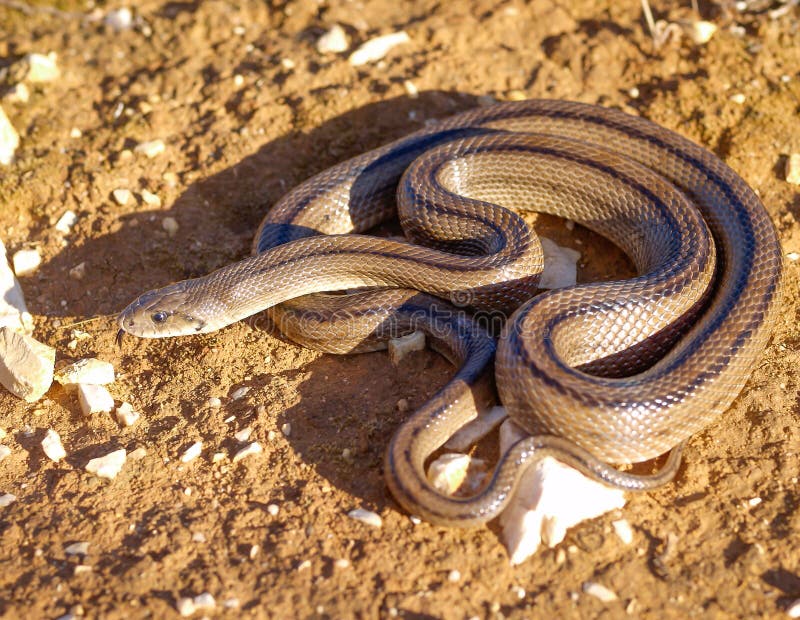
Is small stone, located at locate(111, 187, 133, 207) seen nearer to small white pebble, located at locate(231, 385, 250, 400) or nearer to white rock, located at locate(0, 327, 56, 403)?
white rock, located at locate(0, 327, 56, 403)

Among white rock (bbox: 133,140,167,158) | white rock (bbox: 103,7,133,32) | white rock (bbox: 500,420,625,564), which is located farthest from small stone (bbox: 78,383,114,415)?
white rock (bbox: 103,7,133,32)

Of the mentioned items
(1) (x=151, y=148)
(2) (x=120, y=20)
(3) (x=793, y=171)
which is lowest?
(1) (x=151, y=148)

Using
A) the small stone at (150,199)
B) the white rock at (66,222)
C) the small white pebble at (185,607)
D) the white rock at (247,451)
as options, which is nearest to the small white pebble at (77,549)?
the small white pebble at (185,607)

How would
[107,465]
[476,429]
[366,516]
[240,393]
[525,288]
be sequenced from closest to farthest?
[366,516] → [107,465] → [476,429] → [240,393] → [525,288]

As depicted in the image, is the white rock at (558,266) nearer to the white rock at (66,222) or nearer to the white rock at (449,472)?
the white rock at (449,472)

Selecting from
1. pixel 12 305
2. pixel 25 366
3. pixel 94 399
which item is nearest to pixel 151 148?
pixel 12 305

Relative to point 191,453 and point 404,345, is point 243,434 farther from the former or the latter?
point 404,345

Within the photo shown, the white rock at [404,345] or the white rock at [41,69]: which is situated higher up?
the white rock at [41,69]
